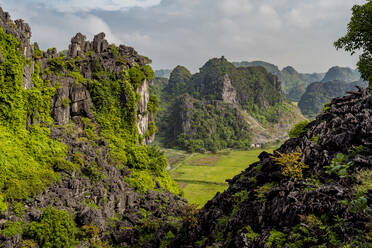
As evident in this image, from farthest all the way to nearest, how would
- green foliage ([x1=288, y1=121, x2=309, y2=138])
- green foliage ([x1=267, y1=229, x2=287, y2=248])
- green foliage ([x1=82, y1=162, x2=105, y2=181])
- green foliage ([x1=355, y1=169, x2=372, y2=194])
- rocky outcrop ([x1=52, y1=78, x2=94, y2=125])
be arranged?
rocky outcrop ([x1=52, y1=78, x2=94, y2=125]) → green foliage ([x1=82, y1=162, x2=105, y2=181]) → green foliage ([x1=288, y1=121, x2=309, y2=138]) → green foliage ([x1=355, y1=169, x2=372, y2=194]) → green foliage ([x1=267, y1=229, x2=287, y2=248])

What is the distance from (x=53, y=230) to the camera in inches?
754

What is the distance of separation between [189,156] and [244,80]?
78984 millimetres

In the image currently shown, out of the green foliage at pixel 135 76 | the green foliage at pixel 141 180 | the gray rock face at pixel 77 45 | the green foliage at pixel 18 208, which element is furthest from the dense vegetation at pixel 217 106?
the green foliage at pixel 18 208

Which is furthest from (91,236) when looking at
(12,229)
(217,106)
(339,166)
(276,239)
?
(217,106)

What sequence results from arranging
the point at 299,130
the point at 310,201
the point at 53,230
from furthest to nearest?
the point at 299,130
the point at 53,230
the point at 310,201

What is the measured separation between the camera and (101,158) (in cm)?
3089

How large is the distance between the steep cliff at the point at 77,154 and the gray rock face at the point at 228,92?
108m

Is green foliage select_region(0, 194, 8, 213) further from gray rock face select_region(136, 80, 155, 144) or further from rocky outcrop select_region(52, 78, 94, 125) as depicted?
gray rock face select_region(136, 80, 155, 144)

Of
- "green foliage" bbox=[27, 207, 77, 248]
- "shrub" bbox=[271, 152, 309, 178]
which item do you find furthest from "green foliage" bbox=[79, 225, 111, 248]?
"shrub" bbox=[271, 152, 309, 178]

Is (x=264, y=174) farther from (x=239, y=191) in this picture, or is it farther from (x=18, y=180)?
(x=18, y=180)

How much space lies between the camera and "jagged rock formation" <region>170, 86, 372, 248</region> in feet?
32.8

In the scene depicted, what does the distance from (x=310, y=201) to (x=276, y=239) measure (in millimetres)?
2427

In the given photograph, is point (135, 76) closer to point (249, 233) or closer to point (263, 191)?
point (263, 191)

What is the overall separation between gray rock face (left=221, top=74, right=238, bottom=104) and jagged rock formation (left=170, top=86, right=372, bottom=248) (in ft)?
421
